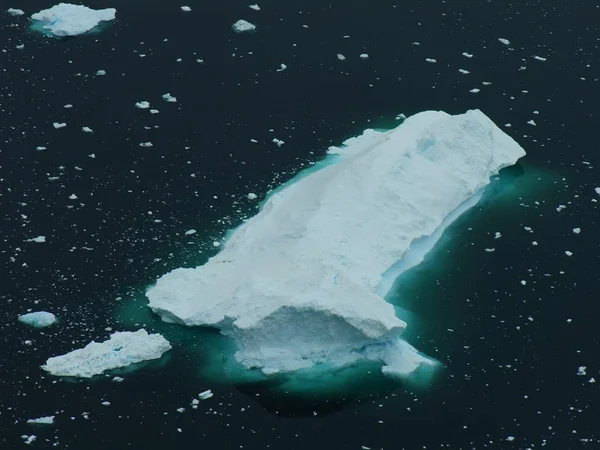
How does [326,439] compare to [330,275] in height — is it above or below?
below

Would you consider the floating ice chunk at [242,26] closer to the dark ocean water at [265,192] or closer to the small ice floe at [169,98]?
the dark ocean water at [265,192]

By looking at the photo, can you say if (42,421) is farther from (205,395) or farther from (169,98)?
(169,98)

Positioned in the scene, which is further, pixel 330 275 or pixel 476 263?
pixel 476 263

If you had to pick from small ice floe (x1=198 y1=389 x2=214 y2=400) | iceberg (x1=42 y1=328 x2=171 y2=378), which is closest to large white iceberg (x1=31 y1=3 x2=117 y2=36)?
iceberg (x1=42 y1=328 x2=171 y2=378)

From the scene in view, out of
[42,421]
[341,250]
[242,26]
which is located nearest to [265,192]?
[341,250]

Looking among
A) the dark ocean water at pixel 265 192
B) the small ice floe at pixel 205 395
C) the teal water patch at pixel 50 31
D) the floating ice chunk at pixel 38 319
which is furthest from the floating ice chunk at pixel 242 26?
the small ice floe at pixel 205 395

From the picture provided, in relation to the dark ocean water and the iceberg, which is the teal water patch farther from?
the iceberg

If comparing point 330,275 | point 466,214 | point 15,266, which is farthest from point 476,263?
point 15,266

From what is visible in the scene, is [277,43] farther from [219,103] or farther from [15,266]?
[15,266]
